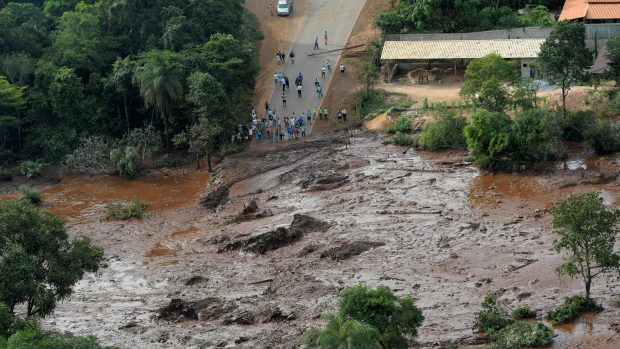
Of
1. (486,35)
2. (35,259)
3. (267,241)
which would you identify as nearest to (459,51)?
(486,35)

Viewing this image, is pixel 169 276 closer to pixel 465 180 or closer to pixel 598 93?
pixel 465 180

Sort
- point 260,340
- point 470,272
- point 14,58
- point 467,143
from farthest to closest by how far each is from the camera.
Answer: point 14,58 < point 467,143 < point 470,272 < point 260,340

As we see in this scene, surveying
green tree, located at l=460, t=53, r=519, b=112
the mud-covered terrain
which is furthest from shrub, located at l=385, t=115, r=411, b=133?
green tree, located at l=460, t=53, r=519, b=112

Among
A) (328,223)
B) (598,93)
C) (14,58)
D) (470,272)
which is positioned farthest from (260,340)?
(14,58)

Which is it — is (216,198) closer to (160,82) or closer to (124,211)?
(124,211)

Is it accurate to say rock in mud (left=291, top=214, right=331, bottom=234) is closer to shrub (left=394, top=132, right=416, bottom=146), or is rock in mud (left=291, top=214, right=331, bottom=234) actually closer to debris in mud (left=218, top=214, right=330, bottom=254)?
debris in mud (left=218, top=214, right=330, bottom=254)

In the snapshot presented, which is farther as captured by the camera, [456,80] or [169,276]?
[456,80]
